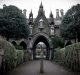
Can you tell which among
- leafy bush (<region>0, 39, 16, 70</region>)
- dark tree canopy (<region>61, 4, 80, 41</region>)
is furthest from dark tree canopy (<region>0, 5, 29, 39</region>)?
leafy bush (<region>0, 39, 16, 70</region>)

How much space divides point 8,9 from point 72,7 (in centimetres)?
1690

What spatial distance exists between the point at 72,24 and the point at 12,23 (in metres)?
14.3

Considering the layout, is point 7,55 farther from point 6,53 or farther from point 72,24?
point 72,24

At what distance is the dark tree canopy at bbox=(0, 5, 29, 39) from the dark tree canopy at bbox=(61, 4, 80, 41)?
33.5 feet

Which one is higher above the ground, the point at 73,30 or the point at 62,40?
the point at 73,30

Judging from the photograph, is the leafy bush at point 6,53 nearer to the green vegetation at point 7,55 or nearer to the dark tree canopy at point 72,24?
the green vegetation at point 7,55

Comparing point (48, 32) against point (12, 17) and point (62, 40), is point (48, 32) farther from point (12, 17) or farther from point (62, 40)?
point (12, 17)

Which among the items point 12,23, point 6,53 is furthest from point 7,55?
point 12,23

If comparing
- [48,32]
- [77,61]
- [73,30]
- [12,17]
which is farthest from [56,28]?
[77,61]

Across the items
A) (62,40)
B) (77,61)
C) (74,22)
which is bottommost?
(77,61)

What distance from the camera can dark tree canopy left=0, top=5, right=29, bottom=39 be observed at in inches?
1006

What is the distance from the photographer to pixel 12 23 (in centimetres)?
2577

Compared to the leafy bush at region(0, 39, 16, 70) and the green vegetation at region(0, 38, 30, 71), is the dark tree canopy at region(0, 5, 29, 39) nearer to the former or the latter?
the green vegetation at region(0, 38, 30, 71)

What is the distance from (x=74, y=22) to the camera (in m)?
26.4
